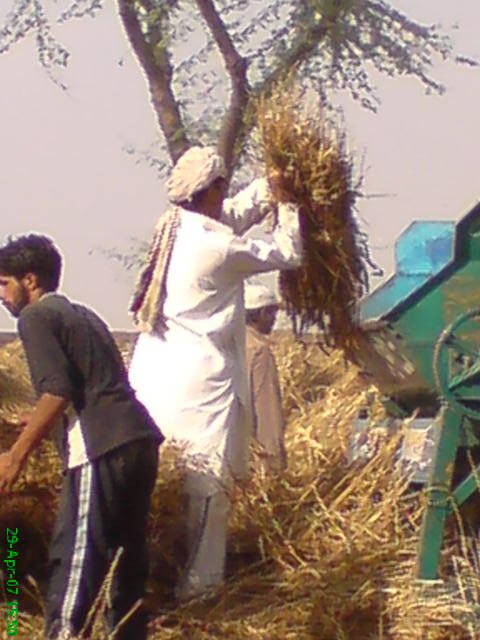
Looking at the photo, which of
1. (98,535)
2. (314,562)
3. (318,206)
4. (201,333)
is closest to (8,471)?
(98,535)

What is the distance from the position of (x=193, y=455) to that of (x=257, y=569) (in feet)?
2.18

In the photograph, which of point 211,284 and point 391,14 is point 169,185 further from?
point 391,14

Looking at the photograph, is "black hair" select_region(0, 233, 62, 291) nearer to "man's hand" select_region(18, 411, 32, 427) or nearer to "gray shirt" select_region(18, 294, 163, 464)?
"gray shirt" select_region(18, 294, 163, 464)

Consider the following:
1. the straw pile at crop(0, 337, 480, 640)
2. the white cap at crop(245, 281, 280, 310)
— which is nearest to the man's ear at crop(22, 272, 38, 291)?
the straw pile at crop(0, 337, 480, 640)

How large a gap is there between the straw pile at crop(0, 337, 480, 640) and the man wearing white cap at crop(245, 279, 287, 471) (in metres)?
0.40

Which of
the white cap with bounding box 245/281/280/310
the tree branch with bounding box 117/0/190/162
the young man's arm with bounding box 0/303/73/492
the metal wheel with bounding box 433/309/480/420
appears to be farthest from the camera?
the tree branch with bounding box 117/0/190/162

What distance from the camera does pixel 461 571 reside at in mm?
5992

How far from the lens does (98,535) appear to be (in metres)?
4.96

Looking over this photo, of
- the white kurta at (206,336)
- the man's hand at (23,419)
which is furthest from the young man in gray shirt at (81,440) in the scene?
the white kurta at (206,336)

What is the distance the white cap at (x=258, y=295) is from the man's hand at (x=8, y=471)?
8.01ft

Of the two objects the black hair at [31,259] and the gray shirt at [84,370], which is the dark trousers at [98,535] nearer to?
the gray shirt at [84,370]

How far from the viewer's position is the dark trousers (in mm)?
4938

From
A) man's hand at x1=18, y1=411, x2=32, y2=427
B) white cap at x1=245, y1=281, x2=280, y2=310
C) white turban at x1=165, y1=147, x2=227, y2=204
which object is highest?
white turban at x1=165, y1=147, x2=227, y2=204

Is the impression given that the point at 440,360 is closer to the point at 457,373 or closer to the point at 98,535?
the point at 457,373
